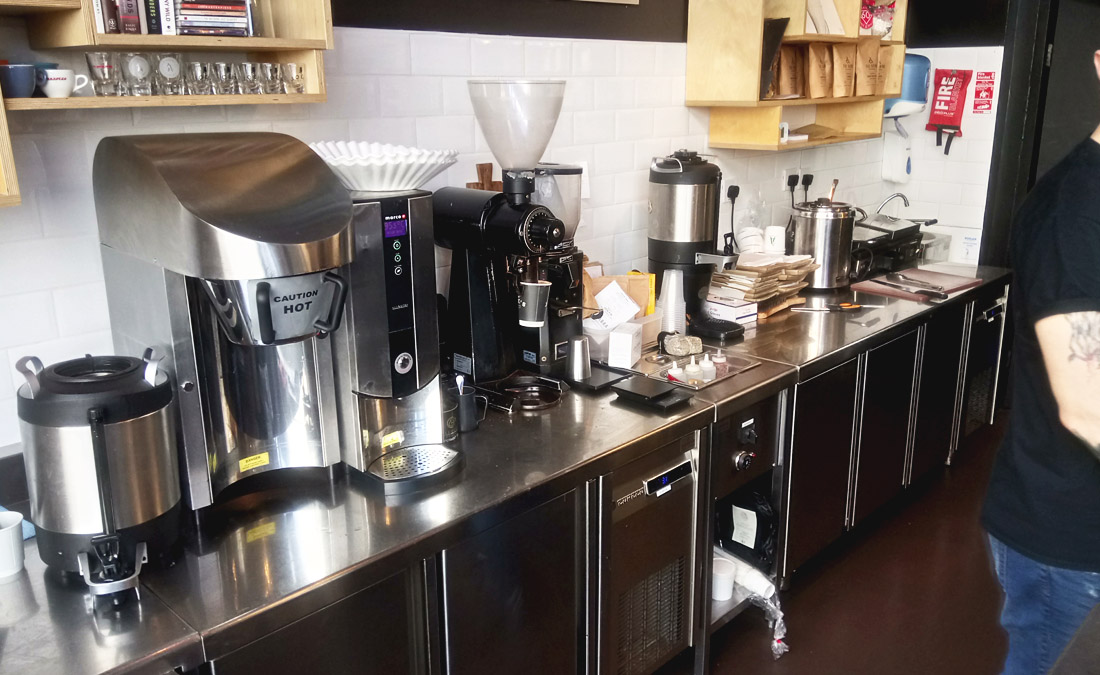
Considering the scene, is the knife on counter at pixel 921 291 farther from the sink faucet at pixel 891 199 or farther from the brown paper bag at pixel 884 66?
the sink faucet at pixel 891 199

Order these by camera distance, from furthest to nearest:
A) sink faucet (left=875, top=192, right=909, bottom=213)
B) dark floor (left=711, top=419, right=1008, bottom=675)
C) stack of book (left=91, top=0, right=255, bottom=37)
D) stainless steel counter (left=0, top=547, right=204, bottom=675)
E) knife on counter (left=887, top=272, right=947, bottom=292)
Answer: sink faucet (left=875, top=192, right=909, bottom=213)
knife on counter (left=887, top=272, right=947, bottom=292)
dark floor (left=711, top=419, right=1008, bottom=675)
stack of book (left=91, top=0, right=255, bottom=37)
stainless steel counter (left=0, top=547, right=204, bottom=675)

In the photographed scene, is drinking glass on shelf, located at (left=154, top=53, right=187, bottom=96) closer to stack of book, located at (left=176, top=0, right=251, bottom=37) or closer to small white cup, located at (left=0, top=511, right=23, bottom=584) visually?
stack of book, located at (left=176, top=0, right=251, bottom=37)

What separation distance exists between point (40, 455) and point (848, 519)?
8.22ft

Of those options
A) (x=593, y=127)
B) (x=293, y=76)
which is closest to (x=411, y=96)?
(x=293, y=76)

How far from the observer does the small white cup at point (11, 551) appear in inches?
58.1

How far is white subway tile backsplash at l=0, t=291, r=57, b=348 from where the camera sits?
177 centimetres

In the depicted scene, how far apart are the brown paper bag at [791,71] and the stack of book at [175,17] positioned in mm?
2119

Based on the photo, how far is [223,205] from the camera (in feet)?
4.49

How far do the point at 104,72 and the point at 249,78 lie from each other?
290 mm

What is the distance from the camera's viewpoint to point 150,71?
175 centimetres

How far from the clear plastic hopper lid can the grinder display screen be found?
66 cm

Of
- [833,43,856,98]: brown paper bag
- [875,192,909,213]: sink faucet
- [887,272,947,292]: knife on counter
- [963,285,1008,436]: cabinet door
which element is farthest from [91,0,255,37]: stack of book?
[875,192,909,213]: sink faucet

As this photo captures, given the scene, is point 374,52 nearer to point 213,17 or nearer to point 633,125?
point 213,17

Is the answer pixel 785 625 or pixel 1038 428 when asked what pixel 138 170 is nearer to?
pixel 1038 428
